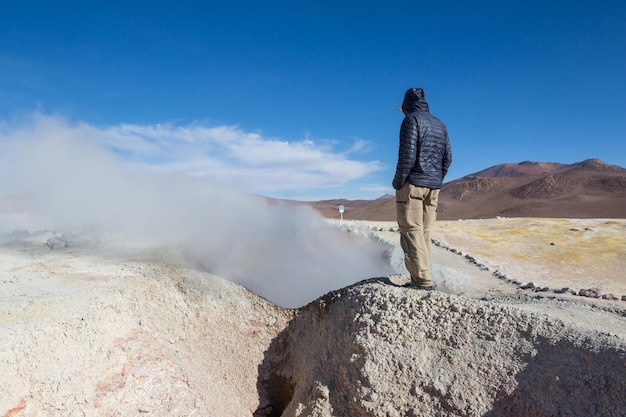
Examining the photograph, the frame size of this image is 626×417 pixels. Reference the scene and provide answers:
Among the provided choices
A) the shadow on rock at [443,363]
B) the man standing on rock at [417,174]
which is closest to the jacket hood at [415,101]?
the man standing on rock at [417,174]

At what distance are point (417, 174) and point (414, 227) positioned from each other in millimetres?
514

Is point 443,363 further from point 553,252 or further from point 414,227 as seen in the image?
point 553,252

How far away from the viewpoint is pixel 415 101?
3977 mm

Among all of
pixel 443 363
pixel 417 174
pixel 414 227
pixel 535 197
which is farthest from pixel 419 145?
pixel 535 197

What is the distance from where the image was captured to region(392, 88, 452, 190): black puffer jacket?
3.76m

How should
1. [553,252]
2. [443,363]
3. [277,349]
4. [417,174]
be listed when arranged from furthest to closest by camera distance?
[553,252], [277,349], [417,174], [443,363]

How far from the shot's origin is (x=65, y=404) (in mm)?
2893

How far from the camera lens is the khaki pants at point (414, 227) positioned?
3828mm

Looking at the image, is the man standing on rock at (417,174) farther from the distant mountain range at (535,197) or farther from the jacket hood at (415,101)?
the distant mountain range at (535,197)

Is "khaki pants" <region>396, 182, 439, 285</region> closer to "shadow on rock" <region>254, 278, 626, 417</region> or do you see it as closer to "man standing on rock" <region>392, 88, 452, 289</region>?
"man standing on rock" <region>392, 88, 452, 289</region>

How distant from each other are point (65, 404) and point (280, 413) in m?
1.95

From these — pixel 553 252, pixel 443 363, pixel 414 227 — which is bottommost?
pixel 443 363

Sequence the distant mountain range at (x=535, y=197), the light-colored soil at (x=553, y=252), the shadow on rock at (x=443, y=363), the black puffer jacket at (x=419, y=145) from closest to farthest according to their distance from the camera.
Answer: the shadow on rock at (x=443, y=363), the black puffer jacket at (x=419, y=145), the light-colored soil at (x=553, y=252), the distant mountain range at (x=535, y=197)

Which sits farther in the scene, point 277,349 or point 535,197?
point 535,197
